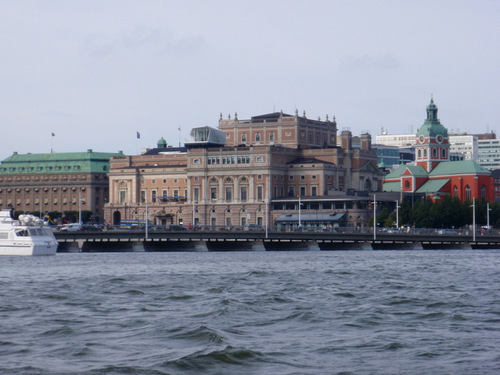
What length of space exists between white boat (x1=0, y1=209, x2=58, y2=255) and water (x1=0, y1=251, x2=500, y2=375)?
33.3m

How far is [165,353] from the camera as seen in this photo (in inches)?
1811

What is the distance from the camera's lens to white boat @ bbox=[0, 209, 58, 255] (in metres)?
128

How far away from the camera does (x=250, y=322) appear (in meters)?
56.3

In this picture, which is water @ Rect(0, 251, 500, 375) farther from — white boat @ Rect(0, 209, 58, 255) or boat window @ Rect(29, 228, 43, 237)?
boat window @ Rect(29, 228, 43, 237)

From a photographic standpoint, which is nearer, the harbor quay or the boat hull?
the boat hull

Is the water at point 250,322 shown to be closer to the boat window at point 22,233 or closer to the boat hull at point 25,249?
the boat hull at point 25,249

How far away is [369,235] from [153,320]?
107165mm

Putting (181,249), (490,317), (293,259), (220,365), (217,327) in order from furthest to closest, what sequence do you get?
(181,249), (293,259), (490,317), (217,327), (220,365)

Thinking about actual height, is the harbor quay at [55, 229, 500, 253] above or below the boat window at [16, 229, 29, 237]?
below

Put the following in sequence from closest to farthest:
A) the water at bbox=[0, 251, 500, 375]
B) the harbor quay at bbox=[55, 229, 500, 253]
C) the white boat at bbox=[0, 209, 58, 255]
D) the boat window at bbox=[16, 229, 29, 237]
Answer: the water at bbox=[0, 251, 500, 375], the white boat at bbox=[0, 209, 58, 255], the boat window at bbox=[16, 229, 29, 237], the harbor quay at bbox=[55, 229, 500, 253]

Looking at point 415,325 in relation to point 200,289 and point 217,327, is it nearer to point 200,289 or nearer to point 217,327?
point 217,327

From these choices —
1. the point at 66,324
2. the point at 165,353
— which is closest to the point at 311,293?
the point at 66,324

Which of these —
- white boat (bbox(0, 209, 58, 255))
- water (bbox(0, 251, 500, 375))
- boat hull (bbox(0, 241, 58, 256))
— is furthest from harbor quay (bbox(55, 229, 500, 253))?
water (bbox(0, 251, 500, 375))

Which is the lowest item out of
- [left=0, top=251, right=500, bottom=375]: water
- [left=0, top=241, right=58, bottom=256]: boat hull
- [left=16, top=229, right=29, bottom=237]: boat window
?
[left=0, top=251, right=500, bottom=375]: water
